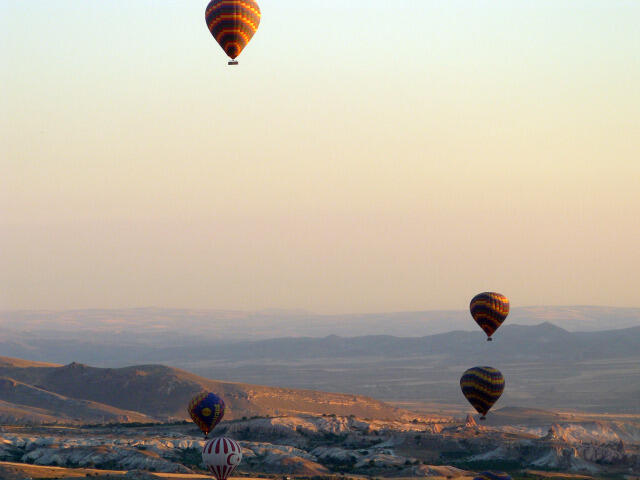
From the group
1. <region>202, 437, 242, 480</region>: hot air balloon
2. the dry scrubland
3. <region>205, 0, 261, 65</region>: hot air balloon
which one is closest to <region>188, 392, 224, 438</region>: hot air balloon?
the dry scrubland

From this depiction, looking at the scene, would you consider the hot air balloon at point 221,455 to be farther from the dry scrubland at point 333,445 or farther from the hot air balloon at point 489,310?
the hot air balloon at point 489,310

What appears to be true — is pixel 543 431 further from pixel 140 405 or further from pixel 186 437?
pixel 140 405

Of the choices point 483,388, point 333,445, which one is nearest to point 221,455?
point 483,388

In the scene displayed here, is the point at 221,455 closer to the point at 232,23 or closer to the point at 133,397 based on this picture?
the point at 232,23

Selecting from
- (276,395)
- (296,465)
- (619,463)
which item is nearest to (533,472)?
(619,463)

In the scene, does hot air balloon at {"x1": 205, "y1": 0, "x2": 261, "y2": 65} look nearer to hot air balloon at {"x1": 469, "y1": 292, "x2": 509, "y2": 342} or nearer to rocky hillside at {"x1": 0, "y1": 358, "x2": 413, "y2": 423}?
hot air balloon at {"x1": 469, "y1": 292, "x2": 509, "y2": 342}

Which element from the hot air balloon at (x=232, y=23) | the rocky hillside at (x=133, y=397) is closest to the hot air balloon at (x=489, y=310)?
the hot air balloon at (x=232, y=23)
